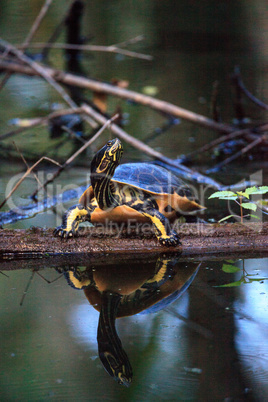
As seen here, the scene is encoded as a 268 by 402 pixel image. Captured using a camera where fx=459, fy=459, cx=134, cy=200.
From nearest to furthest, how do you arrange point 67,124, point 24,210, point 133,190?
point 133,190 → point 24,210 → point 67,124

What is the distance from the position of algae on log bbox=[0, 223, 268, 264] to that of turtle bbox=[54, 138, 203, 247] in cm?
8

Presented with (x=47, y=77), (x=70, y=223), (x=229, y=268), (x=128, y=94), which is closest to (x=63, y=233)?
(x=70, y=223)

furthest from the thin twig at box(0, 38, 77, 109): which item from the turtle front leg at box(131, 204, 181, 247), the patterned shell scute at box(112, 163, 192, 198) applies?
the turtle front leg at box(131, 204, 181, 247)

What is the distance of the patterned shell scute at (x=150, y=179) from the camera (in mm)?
3023

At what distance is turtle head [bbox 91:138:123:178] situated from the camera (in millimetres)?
2668

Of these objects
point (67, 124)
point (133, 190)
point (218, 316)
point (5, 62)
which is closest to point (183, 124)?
point (67, 124)

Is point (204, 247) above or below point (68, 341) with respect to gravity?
above

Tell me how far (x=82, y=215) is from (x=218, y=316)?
120 cm

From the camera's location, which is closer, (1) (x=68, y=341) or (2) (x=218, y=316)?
(1) (x=68, y=341)

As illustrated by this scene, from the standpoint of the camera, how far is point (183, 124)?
680 cm

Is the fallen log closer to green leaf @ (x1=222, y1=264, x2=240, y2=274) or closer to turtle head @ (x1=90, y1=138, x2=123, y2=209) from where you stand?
green leaf @ (x1=222, y1=264, x2=240, y2=274)

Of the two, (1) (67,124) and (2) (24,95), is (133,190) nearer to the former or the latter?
(1) (67,124)

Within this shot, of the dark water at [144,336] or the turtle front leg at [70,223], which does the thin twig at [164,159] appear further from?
the turtle front leg at [70,223]

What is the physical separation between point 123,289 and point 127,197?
76 cm
